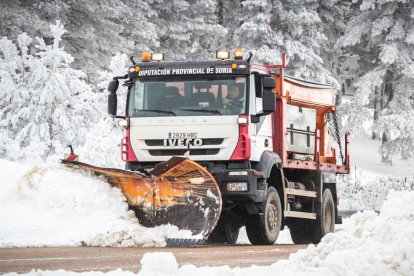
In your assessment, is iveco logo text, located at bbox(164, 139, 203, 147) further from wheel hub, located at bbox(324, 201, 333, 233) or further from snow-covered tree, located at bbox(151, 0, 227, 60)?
snow-covered tree, located at bbox(151, 0, 227, 60)

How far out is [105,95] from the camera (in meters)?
25.2

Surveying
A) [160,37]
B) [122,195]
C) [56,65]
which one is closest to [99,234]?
[122,195]

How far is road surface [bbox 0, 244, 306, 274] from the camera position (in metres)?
9.49

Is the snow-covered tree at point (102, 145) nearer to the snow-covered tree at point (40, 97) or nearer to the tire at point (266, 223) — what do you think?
the snow-covered tree at point (40, 97)

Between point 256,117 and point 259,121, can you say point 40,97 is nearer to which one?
point 259,121

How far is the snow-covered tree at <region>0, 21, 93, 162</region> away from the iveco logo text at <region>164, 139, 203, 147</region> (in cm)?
926

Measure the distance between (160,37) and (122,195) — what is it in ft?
88.1

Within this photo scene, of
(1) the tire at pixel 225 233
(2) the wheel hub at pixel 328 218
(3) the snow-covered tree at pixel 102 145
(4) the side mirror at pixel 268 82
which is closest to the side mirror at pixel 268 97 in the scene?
(4) the side mirror at pixel 268 82

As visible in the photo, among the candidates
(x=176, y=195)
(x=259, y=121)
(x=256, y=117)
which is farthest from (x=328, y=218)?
(x=176, y=195)

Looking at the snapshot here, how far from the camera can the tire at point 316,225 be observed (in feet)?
59.2

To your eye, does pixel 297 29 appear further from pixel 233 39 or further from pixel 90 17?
pixel 90 17

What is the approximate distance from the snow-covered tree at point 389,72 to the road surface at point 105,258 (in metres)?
27.3

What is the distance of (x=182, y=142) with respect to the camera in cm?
1454

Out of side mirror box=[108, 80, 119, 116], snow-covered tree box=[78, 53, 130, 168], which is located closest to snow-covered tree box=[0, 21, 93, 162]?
snow-covered tree box=[78, 53, 130, 168]
